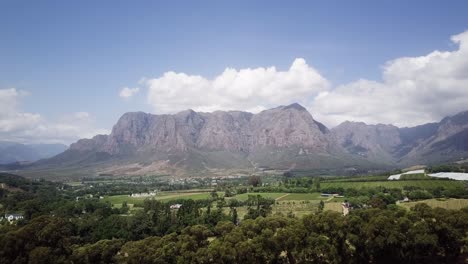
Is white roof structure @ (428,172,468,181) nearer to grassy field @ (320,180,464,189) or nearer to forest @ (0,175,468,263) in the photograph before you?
grassy field @ (320,180,464,189)

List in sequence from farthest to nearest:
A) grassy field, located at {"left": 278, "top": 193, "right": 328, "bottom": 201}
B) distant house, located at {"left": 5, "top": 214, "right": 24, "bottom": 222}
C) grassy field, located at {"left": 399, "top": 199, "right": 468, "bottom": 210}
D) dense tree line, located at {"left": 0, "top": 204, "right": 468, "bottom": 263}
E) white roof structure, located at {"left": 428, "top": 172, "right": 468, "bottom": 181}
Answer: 1. white roof structure, located at {"left": 428, "top": 172, "right": 468, "bottom": 181}
2. grassy field, located at {"left": 278, "top": 193, "right": 328, "bottom": 201}
3. distant house, located at {"left": 5, "top": 214, "right": 24, "bottom": 222}
4. grassy field, located at {"left": 399, "top": 199, "right": 468, "bottom": 210}
5. dense tree line, located at {"left": 0, "top": 204, "right": 468, "bottom": 263}

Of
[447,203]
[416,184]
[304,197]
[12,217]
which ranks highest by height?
[12,217]

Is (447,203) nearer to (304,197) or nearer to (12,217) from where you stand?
(304,197)

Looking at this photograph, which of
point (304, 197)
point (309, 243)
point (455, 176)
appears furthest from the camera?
point (455, 176)

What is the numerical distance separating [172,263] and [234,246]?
30.7 feet

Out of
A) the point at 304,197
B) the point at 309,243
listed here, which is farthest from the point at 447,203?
the point at 309,243

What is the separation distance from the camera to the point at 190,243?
51812 mm

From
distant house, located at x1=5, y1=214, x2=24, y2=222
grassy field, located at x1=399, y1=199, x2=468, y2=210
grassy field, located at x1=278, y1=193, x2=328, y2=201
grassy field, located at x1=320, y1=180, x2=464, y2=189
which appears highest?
distant house, located at x1=5, y1=214, x2=24, y2=222

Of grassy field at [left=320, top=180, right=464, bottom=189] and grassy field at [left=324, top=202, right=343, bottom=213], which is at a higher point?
grassy field at [left=320, top=180, right=464, bottom=189]

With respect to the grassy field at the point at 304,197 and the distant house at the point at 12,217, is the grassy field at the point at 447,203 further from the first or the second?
the distant house at the point at 12,217

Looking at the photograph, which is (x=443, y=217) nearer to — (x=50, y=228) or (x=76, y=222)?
(x=50, y=228)

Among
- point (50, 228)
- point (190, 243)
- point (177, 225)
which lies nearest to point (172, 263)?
point (190, 243)

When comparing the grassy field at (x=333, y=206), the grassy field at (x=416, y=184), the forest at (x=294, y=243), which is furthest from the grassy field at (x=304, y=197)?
the forest at (x=294, y=243)

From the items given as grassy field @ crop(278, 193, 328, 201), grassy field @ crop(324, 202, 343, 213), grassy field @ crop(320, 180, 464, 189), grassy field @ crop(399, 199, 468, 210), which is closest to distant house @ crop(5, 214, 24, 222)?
grassy field @ crop(278, 193, 328, 201)
